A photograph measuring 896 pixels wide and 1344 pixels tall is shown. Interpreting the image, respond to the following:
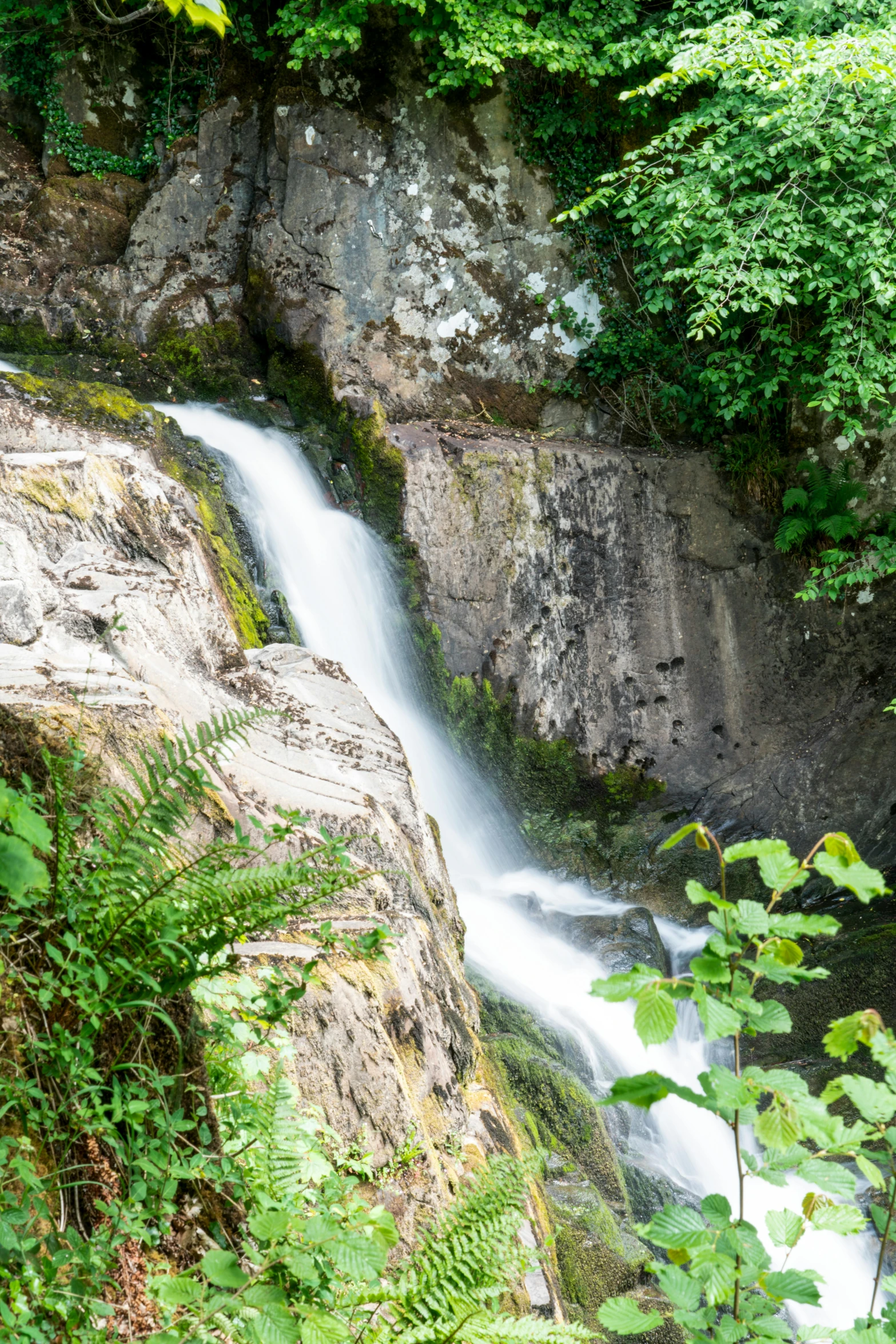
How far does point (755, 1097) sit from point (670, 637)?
7422mm

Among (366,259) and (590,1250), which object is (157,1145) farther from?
(366,259)

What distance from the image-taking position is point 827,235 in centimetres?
681

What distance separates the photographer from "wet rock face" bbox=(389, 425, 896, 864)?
26.9 ft

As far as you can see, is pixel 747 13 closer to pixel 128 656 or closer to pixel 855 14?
pixel 855 14

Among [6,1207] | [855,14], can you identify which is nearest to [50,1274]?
[6,1207]

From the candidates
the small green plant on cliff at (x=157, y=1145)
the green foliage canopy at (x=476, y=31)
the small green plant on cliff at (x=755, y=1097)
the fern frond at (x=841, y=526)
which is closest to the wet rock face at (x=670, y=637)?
the fern frond at (x=841, y=526)

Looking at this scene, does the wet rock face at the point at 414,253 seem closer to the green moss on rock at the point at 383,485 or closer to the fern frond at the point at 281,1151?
the green moss on rock at the point at 383,485

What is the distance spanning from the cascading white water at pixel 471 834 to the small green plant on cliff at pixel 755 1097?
437cm

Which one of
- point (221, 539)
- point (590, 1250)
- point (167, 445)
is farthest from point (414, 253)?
point (590, 1250)

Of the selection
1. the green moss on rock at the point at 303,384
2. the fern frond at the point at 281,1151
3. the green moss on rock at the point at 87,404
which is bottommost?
the fern frond at the point at 281,1151

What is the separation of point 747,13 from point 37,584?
634 centimetres

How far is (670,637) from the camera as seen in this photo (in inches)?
336

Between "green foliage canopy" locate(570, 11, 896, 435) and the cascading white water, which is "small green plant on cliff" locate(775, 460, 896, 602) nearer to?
"green foliage canopy" locate(570, 11, 896, 435)

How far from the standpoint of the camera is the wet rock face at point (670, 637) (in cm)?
820
